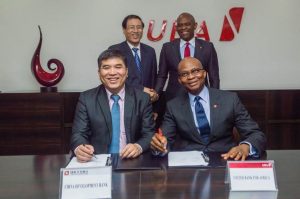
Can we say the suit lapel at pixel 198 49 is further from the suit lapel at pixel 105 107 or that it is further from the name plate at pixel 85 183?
the name plate at pixel 85 183

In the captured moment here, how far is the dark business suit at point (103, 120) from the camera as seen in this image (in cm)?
239

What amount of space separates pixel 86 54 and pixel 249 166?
3568mm

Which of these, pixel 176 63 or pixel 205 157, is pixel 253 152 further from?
pixel 176 63

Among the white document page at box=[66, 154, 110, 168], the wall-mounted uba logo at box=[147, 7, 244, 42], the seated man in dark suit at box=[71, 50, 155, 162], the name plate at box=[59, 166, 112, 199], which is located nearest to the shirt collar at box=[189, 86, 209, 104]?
the seated man in dark suit at box=[71, 50, 155, 162]

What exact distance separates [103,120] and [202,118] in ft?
2.08

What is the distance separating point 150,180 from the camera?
5.52 feet

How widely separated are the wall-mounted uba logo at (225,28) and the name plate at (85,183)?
342cm

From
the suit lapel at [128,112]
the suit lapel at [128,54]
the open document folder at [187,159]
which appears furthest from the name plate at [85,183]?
the suit lapel at [128,54]

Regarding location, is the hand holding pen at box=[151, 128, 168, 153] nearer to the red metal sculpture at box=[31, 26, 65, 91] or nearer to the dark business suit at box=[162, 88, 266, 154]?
the dark business suit at box=[162, 88, 266, 154]

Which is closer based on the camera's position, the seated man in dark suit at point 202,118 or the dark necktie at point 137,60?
the seated man in dark suit at point 202,118

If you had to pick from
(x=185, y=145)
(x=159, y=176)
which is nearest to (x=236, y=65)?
(x=185, y=145)

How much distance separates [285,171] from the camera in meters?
1.81

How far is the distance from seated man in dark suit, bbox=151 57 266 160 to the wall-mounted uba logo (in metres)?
2.37

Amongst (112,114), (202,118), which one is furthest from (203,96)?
(112,114)
